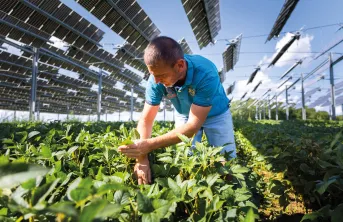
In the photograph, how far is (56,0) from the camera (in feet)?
25.5

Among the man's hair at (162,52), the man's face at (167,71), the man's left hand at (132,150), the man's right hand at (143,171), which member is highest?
the man's hair at (162,52)

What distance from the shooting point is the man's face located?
6.35 feet

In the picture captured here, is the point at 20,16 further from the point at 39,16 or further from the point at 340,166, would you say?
the point at 340,166

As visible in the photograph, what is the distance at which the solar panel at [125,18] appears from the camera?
7422mm

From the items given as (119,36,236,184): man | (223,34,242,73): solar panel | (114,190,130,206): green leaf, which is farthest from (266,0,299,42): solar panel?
(114,190,130,206): green leaf

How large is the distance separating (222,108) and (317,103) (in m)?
26.1

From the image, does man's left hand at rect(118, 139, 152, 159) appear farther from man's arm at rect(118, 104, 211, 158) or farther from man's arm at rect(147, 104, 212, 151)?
man's arm at rect(147, 104, 212, 151)

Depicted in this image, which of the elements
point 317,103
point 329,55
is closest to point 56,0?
point 329,55

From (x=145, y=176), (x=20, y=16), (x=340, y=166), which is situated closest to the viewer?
(x=340, y=166)

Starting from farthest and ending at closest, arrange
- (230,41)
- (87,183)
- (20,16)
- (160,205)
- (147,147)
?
1. (230,41)
2. (20,16)
3. (147,147)
4. (160,205)
5. (87,183)

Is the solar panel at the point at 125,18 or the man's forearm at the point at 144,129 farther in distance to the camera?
the solar panel at the point at 125,18

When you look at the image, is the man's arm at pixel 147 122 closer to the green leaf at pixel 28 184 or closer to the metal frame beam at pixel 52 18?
the green leaf at pixel 28 184

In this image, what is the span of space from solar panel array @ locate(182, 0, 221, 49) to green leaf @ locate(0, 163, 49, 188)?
23.9 feet

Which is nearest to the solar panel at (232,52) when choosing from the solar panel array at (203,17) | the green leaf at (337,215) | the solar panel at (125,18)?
the solar panel array at (203,17)
